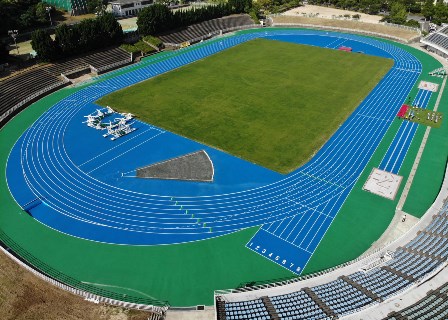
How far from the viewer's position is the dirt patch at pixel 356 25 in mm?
75312

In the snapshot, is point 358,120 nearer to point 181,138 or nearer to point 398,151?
point 398,151

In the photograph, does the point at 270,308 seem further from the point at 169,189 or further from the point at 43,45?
the point at 43,45

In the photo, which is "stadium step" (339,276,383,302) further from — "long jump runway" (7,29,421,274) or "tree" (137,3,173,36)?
"tree" (137,3,173,36)

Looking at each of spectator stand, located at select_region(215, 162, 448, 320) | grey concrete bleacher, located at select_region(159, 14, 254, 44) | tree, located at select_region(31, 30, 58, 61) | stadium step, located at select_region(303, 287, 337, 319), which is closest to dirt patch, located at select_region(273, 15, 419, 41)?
grey concrete bleacher, located at select_region(159, 14, 254, 44)

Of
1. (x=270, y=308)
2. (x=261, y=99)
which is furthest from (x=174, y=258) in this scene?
(x=261, y=99)

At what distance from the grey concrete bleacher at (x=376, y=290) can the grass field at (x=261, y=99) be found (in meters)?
13.6

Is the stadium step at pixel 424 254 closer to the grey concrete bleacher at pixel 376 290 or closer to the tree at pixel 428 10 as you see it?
the grey concrete bleacher at pixel 376 290

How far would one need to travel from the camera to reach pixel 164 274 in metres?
24.9

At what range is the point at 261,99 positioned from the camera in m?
49.1

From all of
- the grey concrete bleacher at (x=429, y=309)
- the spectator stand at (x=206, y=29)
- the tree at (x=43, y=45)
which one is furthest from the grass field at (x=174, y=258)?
the spectator stand at (x=206, y=29)

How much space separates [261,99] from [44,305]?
35.8 m

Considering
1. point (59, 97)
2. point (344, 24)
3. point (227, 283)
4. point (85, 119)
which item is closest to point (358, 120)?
point (227, 283)

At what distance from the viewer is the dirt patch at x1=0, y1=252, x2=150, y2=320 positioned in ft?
70.9

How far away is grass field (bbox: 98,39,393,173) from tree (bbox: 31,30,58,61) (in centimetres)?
1483
